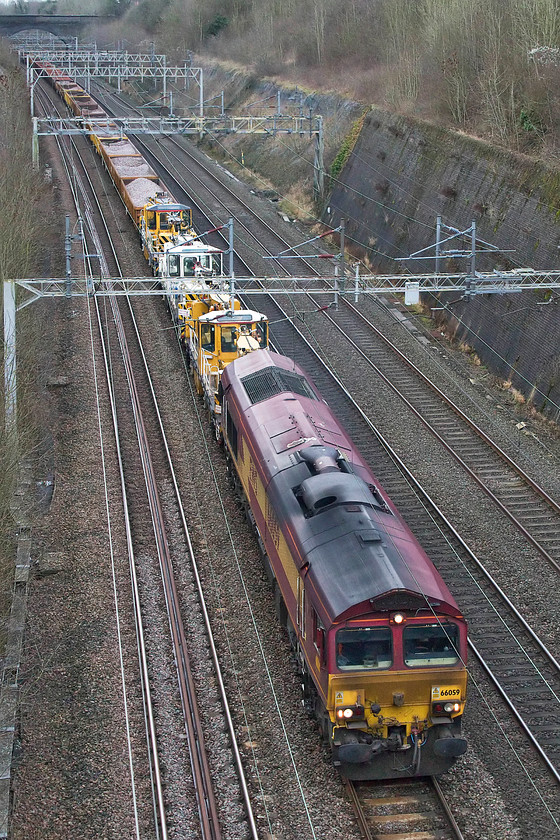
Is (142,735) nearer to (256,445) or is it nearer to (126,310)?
(256,445)

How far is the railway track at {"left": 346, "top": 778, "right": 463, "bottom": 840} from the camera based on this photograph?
1219 cm

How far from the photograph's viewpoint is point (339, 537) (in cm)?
1368

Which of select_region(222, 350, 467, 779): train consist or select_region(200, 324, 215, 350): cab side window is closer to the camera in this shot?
select_region(222, 350, 467, 779): train consist

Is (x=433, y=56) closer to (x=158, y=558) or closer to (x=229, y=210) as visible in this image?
(x=229, y=210)

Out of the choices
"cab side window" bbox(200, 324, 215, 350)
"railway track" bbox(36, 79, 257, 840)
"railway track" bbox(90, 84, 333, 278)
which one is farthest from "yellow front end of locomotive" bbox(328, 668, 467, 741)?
"railway track" bbox(90, 84, 333, 278)

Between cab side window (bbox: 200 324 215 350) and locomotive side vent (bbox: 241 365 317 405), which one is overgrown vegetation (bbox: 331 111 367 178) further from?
locomotive side vent (bbox: 241 365 317 405)

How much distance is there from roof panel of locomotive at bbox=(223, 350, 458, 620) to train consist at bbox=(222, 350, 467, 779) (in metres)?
0.02

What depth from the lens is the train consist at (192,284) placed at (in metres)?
24.8

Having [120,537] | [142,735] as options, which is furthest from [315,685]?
[120,537]

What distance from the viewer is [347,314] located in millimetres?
33625

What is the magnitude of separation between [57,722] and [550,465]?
13839 mm

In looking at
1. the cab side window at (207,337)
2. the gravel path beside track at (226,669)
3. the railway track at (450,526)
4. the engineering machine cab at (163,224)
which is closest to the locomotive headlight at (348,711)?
the gravel path beside track at (226,669)

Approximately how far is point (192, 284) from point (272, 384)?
10749mm

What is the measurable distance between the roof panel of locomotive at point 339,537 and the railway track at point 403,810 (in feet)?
8.16
